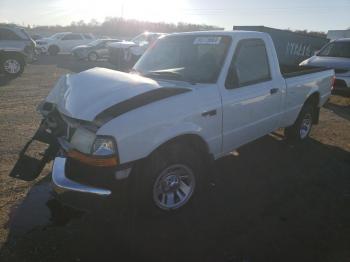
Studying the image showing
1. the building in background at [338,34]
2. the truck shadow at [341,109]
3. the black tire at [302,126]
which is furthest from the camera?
the building in background at [338,34]

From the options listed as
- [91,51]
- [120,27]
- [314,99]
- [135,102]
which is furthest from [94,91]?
[120,27]

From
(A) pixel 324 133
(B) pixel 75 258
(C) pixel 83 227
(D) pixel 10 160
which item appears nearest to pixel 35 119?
(D) pixel 10 160

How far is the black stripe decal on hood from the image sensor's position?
3.25 meters

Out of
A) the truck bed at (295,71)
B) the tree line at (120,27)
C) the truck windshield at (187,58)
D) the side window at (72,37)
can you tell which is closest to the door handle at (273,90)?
the truck bed at (295,71)

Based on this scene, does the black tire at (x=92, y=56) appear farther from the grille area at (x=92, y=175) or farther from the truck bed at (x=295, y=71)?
the grille area at (x=92, y=175)

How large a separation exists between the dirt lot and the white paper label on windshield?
183cm

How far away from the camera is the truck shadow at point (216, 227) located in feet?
10.7

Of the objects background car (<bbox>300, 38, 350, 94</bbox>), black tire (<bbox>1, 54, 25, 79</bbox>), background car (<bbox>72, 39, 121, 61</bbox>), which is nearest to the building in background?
background car (<bbox>72, 39, 121, 61</bbox>)

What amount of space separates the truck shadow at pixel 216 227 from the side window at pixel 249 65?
54.0 inches

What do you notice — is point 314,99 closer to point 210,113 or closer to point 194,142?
point 210,113

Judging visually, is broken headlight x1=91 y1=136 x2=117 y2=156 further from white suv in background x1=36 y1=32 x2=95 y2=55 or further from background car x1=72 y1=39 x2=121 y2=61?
white suv in background x1=36 y1=32 x2=95 y2=55

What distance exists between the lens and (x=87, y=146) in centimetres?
322

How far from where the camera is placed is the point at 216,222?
3.78 m

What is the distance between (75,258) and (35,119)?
5001 mm
